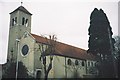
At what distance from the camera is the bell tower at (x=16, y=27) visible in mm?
33906

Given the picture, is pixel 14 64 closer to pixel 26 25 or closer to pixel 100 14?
pixel 26 25

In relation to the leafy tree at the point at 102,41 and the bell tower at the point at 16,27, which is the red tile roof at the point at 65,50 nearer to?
the bell tower at the point at 16,27

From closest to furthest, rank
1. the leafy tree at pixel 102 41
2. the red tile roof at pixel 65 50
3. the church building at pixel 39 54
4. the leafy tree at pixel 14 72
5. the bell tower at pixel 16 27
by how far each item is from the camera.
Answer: the leafy tree at pixel 102 41 → the leafy tree at pixel 14 72 → the church building at pixel 39 54 → the red tile roof at pixel 65 50 → the bell tower at pixel 16 27

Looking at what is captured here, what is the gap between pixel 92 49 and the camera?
25.8 metres

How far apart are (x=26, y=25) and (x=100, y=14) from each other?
1326cm

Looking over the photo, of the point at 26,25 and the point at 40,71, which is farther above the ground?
the point at 26,25

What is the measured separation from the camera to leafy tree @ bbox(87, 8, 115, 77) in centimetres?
2428

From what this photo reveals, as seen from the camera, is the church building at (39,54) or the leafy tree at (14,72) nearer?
the leafy tree at (14,72)

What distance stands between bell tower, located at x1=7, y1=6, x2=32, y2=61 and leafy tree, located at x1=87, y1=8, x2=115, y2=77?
475 inches

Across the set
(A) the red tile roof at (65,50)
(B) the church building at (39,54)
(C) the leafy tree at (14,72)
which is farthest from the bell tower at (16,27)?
(C) the leafy tree at (14,72)

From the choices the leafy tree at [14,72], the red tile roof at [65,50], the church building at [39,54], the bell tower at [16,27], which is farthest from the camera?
the bell tower at [16,27]

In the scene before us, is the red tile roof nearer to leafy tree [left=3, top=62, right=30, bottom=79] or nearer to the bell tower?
the bell tower

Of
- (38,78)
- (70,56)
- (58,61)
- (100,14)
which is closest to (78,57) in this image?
(70,56)

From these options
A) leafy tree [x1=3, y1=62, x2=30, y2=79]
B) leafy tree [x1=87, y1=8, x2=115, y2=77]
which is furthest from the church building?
leafy tree [x1=87, y1=8, x2=115, y2=77]
